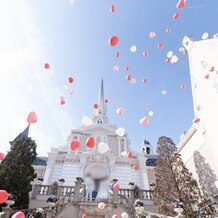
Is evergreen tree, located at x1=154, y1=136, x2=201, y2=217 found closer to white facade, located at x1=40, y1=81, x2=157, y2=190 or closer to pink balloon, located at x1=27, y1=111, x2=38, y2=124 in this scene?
white facade, located at x1=40, y1=81, x2=157, y2=190

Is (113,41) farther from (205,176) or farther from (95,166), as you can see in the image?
(95,166)

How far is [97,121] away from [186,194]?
563 inches

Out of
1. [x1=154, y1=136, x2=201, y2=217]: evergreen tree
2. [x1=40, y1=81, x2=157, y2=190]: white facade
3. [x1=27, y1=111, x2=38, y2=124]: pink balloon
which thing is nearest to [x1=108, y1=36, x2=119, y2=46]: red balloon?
[x1=27, y1=111, x2=38, y2=124]: pink balloon

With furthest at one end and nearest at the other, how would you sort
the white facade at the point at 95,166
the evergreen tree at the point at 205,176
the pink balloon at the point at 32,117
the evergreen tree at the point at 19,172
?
Answer: 1. the white facade at the point at 95,166
2. the evergreen tree at the point at 19,172
3. the evergreen tree at the point at 205,176
4. the pink balloon at the point at 32,117

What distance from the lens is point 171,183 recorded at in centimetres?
1299

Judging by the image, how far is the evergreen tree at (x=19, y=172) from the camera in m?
12.3

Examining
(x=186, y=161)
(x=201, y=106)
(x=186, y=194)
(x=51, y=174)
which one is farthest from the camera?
(x=51, y=174)

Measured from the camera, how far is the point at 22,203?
492 inches

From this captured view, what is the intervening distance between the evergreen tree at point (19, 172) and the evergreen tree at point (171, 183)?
296 inches

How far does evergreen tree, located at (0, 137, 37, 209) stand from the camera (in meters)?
12.3

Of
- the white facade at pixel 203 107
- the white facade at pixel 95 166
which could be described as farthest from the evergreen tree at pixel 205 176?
the white facade at pixel 95 166

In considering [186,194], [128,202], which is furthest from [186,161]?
[128,202]

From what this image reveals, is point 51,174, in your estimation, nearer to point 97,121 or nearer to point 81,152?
point 81,152

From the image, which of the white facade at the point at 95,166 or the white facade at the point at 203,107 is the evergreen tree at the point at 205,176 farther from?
the white facade at the point at 95,166
